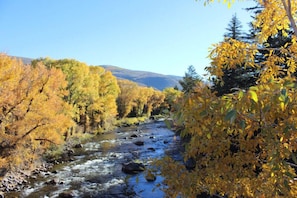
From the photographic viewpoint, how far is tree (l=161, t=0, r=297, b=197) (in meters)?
2.46

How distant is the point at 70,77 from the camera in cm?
3984

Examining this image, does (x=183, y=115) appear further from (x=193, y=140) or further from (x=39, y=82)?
(x=39, y=82)

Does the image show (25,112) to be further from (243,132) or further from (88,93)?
(243,132)

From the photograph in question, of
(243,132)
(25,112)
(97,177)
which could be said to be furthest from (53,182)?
(243,132)

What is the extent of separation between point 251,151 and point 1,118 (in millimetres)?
21860

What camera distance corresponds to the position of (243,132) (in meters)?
3.23

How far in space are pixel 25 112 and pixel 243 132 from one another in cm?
2170

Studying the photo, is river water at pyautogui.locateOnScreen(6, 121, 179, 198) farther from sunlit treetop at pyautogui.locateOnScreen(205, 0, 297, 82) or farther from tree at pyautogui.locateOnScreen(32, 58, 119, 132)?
tree at pyautogui.locateOnScreen(32, 58, 119, 132)

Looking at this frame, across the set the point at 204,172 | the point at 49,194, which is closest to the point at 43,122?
the point at 49,194

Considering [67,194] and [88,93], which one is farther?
[88,93]

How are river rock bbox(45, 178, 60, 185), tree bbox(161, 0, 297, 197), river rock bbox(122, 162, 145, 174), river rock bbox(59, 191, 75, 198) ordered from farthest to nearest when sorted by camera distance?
river rock bbox(122, 162, 145, 174), river rock bbox(45, 178, 60, 185), river rock bbox(59, 191, 75, 198), tree bbox(161, 0, 297, 197)

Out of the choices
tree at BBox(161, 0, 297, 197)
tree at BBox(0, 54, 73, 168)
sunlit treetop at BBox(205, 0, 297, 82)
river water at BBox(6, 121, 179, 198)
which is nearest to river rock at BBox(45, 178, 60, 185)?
river water at BBox(6, 121, 179, 198)

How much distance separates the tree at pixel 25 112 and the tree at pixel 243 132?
1919cm

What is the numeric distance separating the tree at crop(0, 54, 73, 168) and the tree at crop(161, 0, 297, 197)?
63.0 ft
